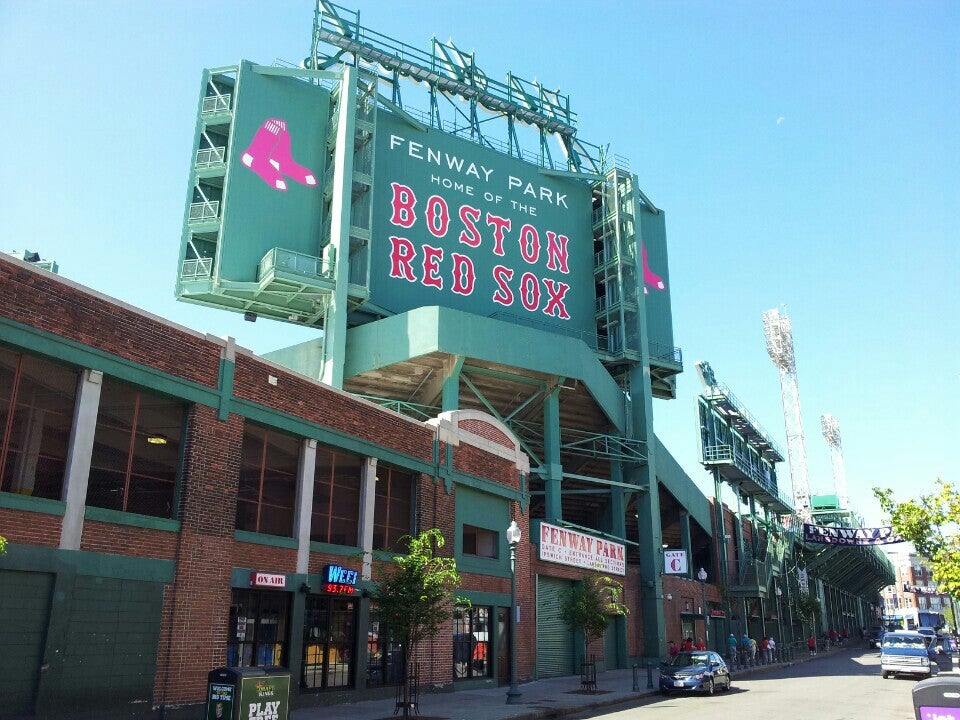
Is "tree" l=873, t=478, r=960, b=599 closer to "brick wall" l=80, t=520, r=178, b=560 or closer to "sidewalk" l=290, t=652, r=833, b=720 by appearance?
"sidewalk" l=290, t=652, r=833, b=720

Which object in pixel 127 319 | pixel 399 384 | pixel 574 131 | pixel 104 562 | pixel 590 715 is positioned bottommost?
pixel 590 715

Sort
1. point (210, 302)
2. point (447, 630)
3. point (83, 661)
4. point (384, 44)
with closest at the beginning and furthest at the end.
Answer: point (83, 661) < point (447, 630) < point (210, 302) < point (384, 44)

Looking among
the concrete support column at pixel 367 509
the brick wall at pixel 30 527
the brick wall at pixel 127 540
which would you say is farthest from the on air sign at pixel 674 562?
the brick wall at pixel 30 527

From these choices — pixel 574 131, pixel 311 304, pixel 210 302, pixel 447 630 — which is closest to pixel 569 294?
pixel 574 131

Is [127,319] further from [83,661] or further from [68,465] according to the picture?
[83,661]

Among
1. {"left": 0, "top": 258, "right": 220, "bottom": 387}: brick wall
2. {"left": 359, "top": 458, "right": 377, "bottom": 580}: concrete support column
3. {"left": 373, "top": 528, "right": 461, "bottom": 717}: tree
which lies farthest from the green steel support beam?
{"left": 0, "top": 258, "right": 220, "bottom": 387}: brick wall

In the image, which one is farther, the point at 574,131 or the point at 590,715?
the point at 574,131

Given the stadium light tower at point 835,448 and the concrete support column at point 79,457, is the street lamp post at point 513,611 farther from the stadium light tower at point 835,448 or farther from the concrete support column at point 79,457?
the stadium light tower at point 835,448

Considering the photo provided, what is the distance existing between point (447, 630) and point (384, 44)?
3405 centimetres

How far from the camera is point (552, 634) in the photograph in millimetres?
36531

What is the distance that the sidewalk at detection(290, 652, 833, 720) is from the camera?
70.8 ft

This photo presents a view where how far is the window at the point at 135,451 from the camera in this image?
63.0 ft

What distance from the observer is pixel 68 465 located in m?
17.5

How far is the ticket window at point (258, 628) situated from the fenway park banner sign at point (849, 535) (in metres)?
52.5
